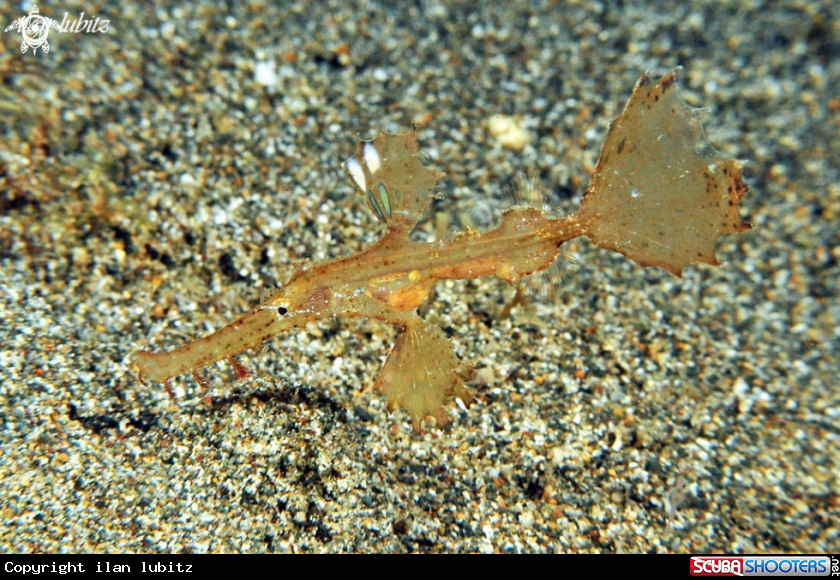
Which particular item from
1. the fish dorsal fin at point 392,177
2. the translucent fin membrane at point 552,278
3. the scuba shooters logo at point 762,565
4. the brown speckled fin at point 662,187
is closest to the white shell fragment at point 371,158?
the fish dorsal fin at point 392,177

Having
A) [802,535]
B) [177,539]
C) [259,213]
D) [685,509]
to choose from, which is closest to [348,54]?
[259,213]

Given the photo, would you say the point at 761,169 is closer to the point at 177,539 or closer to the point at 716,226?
the point at 716,226

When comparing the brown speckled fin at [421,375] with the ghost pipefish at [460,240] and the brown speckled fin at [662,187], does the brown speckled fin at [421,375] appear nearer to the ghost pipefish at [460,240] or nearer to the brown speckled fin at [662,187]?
the ghost pipefish at [460,240]

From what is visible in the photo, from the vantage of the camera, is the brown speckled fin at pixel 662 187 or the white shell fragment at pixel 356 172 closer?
the brown speckled fin at pixel 662 187

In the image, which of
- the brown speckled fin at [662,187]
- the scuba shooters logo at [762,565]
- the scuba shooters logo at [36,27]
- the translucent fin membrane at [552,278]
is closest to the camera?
the brown speckled fin at [662,187]

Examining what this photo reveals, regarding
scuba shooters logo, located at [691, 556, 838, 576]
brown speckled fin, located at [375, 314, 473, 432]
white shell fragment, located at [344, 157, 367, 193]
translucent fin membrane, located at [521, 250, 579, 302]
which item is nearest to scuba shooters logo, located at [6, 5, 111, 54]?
white shell fragment, located at [344, 157, 367, 193]

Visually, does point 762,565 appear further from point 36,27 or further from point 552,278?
point 36,27

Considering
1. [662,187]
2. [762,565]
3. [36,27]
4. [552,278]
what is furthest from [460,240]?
[36,27]

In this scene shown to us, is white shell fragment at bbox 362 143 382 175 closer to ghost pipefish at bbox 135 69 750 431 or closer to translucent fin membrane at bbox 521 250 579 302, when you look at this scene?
ghost pipefish at bbox 135 69 750 431
